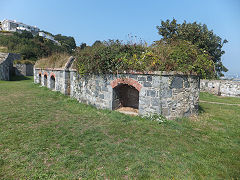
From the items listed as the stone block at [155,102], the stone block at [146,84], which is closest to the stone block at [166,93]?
the stone block at [155,102]

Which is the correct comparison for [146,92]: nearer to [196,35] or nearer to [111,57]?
[111,57]

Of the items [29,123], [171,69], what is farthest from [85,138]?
[171,69]

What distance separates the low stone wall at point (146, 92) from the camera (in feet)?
16.9

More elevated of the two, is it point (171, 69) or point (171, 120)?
point (171, 69)

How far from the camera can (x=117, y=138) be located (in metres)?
3.94

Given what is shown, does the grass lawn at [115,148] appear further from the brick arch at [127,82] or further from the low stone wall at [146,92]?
the brick arch at [127,82]

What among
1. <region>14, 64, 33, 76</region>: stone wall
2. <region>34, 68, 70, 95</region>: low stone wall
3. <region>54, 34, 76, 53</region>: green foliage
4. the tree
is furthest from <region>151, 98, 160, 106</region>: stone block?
<region>54, 34, 76, 53</region>: green foliage

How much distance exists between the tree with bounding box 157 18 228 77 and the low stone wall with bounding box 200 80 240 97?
198cm

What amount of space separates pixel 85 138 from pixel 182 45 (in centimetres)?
493

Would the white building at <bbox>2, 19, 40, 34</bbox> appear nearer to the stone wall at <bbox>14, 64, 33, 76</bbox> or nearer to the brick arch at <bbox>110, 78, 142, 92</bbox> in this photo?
the stone wall at <bbox>14, 64, 33, 76</bbox>

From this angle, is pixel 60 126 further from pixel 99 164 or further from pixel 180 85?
pixel 180 85

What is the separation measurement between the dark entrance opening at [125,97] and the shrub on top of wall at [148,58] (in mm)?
1060

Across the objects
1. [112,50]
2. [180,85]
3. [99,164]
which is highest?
[112,50]

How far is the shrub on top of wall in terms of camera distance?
5234mm
